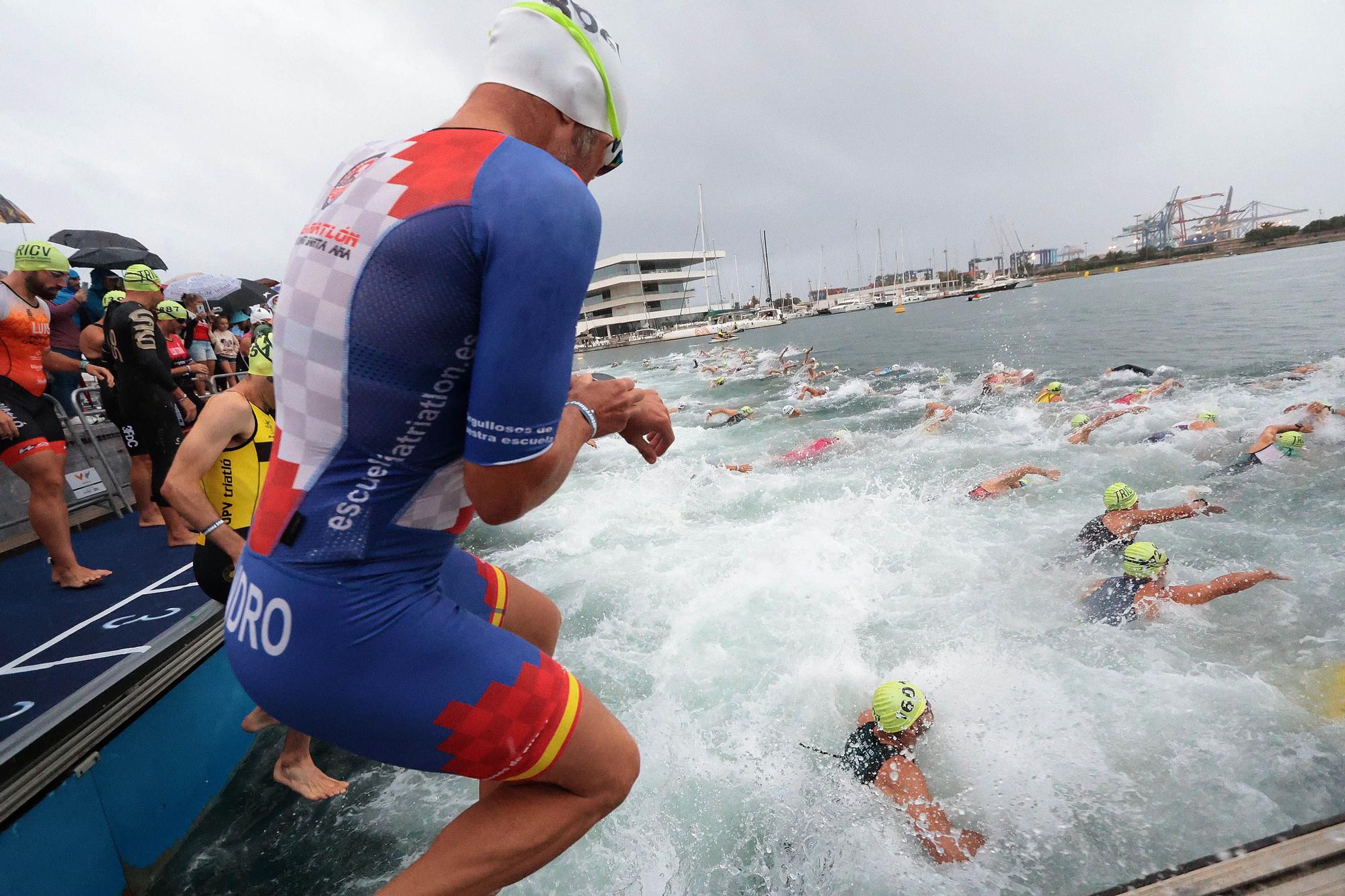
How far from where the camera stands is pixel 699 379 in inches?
1169

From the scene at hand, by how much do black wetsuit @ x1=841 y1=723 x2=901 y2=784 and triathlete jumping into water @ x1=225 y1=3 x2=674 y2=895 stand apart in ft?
9.29

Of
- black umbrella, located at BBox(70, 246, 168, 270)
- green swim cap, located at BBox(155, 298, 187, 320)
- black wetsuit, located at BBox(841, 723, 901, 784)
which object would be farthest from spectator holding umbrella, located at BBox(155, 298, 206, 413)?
black wetsuit, located at BBox(841, 723, 901, 784)

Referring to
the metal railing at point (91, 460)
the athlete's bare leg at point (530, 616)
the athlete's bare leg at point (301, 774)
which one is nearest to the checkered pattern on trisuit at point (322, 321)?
the athlete's bare leg at point (530, 616)

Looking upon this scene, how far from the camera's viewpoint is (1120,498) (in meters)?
6.41

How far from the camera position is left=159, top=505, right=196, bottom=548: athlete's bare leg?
5090 millimetres

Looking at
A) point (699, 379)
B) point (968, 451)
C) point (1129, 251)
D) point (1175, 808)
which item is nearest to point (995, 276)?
point (1129, 251)

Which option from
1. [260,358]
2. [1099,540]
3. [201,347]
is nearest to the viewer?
[260,358]

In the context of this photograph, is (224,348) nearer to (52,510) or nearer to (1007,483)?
(52,510)

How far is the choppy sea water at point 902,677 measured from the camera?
2973mm

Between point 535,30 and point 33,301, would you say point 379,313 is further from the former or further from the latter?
point 33,301

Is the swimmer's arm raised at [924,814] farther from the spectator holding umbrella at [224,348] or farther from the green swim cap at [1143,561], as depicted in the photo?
the spectator holding umbrella at [224,348]

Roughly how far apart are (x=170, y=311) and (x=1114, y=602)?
931cm

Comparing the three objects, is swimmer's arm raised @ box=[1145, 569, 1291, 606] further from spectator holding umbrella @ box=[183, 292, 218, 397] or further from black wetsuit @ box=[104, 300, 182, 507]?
spectator holding umbrella @ box=[183, 292, 218, 397]

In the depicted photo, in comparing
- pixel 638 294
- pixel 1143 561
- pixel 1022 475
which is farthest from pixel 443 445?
pixel 638 294
